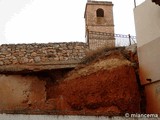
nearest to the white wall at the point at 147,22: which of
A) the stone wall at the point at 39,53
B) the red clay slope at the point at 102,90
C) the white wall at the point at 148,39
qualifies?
the white wall at the point at 148,39

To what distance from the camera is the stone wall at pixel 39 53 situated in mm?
12469

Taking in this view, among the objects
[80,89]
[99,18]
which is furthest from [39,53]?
[99,18]

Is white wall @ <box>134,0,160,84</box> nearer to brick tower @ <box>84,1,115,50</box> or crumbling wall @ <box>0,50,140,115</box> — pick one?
crumbling wall @ <box>0,50,140,115</box>

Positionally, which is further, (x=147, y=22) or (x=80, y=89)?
(x=80, y=89)

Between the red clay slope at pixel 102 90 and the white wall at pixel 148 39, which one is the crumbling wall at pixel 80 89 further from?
the white wall at pixel 148 39


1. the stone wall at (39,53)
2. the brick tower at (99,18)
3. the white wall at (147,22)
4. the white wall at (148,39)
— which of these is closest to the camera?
the white wall at (148,39)

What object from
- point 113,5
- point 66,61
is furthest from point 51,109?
point 113,5

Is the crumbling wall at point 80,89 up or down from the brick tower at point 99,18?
down

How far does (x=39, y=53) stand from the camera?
12.7m

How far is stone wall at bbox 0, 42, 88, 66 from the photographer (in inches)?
491

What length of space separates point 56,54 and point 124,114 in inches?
163

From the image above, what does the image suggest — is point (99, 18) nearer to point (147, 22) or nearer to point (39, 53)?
point (39, 53)

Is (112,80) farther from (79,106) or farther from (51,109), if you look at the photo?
(51,109)

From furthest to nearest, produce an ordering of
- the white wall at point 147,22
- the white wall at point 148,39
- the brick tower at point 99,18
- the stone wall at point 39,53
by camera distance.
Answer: the brick tower at point 99,18
the stone wall at point 39,53
the white wall at point 147,22
the white wall at point 148,39
